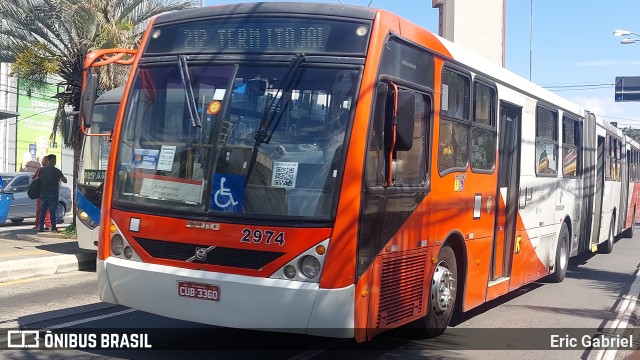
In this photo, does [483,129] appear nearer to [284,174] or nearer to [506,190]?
[506,190]

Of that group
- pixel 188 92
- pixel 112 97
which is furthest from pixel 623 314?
pixel 112 97

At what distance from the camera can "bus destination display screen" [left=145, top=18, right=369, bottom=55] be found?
6453 mm

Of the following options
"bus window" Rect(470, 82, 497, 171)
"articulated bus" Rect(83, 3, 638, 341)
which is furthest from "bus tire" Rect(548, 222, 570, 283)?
"articulated bus" Rect(83, 3, 638, 341)

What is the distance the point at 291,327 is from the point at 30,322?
3716mm

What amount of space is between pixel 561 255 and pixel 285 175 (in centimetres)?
838

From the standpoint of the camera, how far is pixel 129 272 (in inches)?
259

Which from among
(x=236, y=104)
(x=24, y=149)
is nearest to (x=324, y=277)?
(x=236, y=104)

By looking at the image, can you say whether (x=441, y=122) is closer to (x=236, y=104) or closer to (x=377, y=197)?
(x=377, y=197)

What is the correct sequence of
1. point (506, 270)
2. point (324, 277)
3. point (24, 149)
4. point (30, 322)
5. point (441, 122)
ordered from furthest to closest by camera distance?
point (24, 149)
point (506, 270)
point (30, 322)
point (441, 122)
point (324, 277)

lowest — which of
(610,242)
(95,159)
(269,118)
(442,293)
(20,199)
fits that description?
(610,242)

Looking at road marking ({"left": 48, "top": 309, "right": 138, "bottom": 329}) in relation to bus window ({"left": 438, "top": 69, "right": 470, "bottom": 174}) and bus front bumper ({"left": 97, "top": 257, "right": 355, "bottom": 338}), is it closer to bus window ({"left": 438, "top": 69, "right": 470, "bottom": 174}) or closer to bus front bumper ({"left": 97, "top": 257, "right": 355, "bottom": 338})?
bus front bumper ({"left": 97, "top": 257, "right": 355, "bottom": 338})

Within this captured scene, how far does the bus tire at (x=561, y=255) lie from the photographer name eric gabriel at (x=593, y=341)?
4.07 meters

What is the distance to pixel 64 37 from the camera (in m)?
16.7

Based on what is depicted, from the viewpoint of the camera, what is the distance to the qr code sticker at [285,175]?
617 centimetres
